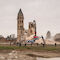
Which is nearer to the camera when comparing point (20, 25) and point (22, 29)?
point (22, 29)

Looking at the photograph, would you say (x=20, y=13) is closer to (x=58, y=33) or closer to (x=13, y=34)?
(x=13, y=34)

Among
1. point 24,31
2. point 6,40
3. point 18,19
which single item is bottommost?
point 6,40

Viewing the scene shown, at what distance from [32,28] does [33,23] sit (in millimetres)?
4530

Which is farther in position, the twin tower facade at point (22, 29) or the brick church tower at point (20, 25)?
the brick church tower at point (20, 25)

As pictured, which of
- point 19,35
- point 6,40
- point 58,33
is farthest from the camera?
point 58,33

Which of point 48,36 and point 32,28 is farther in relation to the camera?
point 48,36

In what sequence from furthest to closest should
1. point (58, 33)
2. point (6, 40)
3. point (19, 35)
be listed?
point (58, 33) < point (19, 35) < point (6, 40)

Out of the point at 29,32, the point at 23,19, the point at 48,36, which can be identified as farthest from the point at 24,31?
the point at 48,36

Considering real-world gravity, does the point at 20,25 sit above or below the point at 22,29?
above

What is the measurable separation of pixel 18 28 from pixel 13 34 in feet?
23.7

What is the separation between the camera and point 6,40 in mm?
116062

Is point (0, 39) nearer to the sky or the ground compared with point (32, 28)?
nearer to the ground

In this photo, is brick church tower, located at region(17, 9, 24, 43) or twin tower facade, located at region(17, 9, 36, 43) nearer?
twin tower facade, located at region(17, 9, 36, 43)

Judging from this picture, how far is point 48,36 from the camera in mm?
161250
